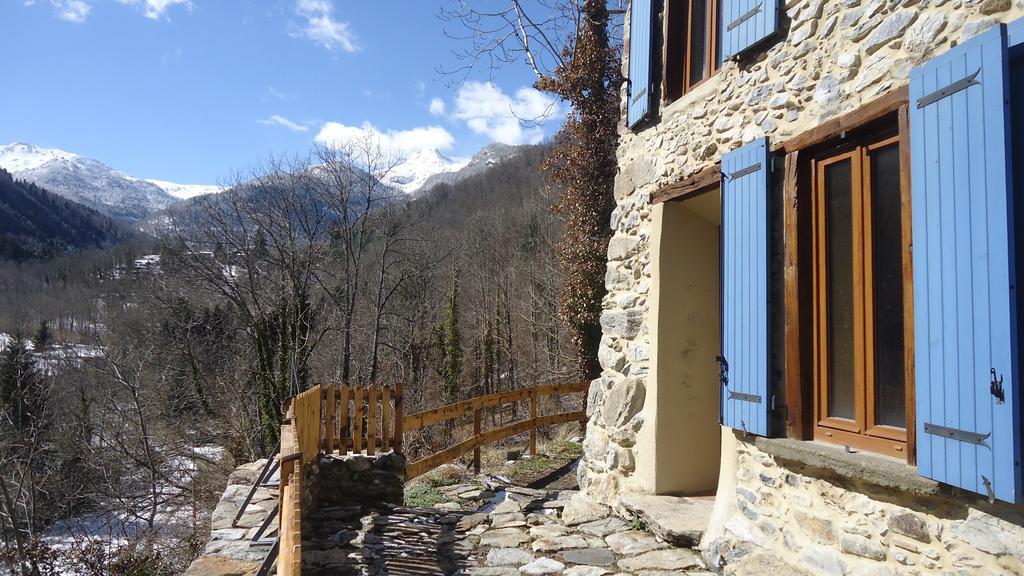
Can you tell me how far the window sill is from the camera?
2.48 m

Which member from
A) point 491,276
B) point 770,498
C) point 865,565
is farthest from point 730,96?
point 491,276

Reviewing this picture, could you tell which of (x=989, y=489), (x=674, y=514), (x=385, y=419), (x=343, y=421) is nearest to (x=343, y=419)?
(x=343, y=421)

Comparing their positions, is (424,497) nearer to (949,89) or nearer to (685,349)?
(685,349)

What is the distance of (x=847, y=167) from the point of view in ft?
10.1

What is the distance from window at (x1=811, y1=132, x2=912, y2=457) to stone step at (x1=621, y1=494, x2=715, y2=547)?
1.24 metres

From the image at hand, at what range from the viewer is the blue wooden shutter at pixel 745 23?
3567 mm

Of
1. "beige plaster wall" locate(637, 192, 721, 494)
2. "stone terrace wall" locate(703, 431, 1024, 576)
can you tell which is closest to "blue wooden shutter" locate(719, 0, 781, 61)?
"beige plaster wall" locate(637, 192, 721, 494)

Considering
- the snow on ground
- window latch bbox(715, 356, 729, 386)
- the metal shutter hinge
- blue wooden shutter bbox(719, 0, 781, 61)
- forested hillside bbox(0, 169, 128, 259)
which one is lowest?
the snow on ground

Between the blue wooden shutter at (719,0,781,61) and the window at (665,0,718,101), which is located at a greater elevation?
the window at (665,0,718,101)

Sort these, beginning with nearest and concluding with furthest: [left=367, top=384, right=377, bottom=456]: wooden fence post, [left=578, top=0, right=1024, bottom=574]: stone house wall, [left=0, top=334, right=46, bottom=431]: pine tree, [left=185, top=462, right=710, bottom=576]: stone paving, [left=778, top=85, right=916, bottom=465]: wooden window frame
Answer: [left=578, top=0, right=1024, bottom=574]: stone house wall → [left=778, top=85, right=916, bottom=465]: wooden window frame → [left=185, top=462, right=710, bottom=576]: stone paving → [left=367, top=384, right=377, bottom=456]: wooden fence post → [left=0, top=334, right=46, bottom=431]: pine tree

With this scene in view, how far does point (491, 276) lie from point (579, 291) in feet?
65.8

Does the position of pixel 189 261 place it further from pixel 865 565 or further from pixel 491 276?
pixel 865 565

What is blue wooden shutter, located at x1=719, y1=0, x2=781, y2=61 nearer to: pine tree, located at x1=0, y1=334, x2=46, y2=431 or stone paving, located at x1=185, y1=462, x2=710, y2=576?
stone paving, located at x1=185, y1=462, x2=710, y2=576

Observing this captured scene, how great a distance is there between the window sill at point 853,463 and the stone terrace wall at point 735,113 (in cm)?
163
